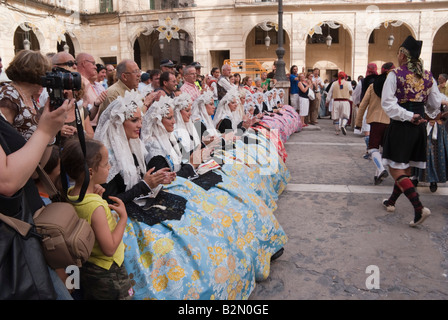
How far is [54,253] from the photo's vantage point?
162cm

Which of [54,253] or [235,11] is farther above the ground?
[235,11]

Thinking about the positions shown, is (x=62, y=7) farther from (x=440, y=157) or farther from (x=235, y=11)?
(x=440, y=157)

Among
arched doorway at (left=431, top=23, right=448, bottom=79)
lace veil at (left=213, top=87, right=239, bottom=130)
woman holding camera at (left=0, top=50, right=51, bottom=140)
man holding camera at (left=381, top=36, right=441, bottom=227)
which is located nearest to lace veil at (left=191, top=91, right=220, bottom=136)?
lace veil at (left=213, top=87, right=239, bottom=130)

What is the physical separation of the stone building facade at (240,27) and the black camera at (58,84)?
18.5 metres

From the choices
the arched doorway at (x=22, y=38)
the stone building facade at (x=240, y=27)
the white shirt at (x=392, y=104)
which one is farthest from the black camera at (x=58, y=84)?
the arched doorway at (x=22, y=38)

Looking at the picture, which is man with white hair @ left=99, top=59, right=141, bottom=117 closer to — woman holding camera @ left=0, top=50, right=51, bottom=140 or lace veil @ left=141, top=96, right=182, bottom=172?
lace veil @ left=141, top=96, right=182, bottom=172

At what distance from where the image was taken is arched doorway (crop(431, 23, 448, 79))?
24734mm

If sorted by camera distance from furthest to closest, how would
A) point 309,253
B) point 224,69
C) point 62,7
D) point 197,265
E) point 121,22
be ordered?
point 121,22 → point 62,7 → point 224,69 → point 309,253 → point 197,265

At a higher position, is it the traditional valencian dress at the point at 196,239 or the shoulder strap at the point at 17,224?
the shoulder strap at the point at 17,224

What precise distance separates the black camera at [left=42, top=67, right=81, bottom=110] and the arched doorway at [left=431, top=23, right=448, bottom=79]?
27.9 metres

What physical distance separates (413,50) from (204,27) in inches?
788

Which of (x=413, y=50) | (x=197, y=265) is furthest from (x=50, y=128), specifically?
(x=413, y=50)

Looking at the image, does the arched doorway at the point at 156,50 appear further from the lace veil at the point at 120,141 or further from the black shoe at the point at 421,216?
the lace veil at the point at 120,141

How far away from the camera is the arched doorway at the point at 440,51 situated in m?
24.7
